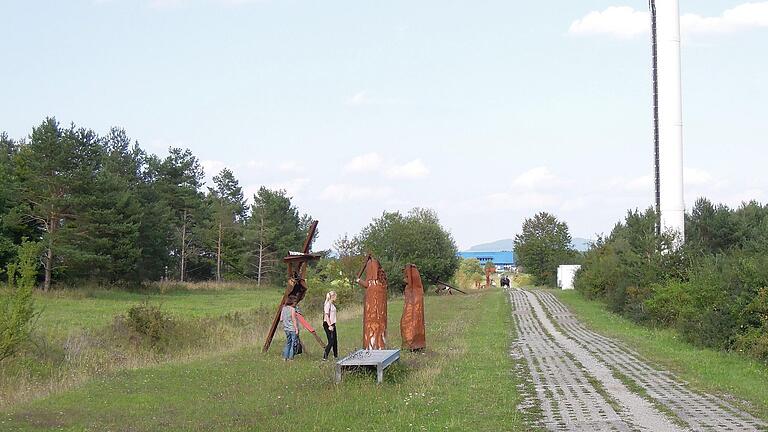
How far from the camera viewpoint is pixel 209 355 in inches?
830

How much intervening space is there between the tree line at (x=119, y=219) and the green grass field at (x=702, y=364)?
27.3 meters

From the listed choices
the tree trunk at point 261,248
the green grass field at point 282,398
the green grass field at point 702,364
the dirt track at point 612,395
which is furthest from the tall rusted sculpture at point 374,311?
the tree trunk at point 261,248

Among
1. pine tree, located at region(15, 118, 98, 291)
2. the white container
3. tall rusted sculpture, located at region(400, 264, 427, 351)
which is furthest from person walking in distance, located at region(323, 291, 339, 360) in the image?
the white container

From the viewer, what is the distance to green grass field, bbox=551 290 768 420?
46.7 feet

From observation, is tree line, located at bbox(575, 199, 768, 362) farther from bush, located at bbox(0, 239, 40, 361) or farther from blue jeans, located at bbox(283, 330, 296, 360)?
bush, located at bbox(0, 239, 40, 361)

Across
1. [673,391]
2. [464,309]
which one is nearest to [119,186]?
[464,309]

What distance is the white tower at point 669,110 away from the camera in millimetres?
42469

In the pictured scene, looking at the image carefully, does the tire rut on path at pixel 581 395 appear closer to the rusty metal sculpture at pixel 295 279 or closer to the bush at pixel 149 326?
the rusty metal sculpture at pixel 295 279

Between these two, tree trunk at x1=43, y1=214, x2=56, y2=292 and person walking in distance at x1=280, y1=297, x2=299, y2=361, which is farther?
tree trunk at x1=43, y1=214, x2=56, y2=292

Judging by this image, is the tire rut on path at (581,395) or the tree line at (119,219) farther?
the tree line at (119,219)

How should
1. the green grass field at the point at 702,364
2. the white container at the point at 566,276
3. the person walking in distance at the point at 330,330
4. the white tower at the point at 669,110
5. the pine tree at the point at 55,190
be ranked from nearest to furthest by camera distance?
1. the green grass field at the point at 702,364
2. the person walking in distance at the point at 330,330
3. the white tower at the point at 669,110
4. the pine tree at the point at 55,190
5. the white container at the point at 566,276

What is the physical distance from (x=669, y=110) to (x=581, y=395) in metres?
32.0

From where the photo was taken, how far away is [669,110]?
42.6 metres

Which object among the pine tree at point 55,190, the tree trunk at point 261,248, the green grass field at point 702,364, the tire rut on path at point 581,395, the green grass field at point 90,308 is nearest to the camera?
the tire rut on path at point 581,395
